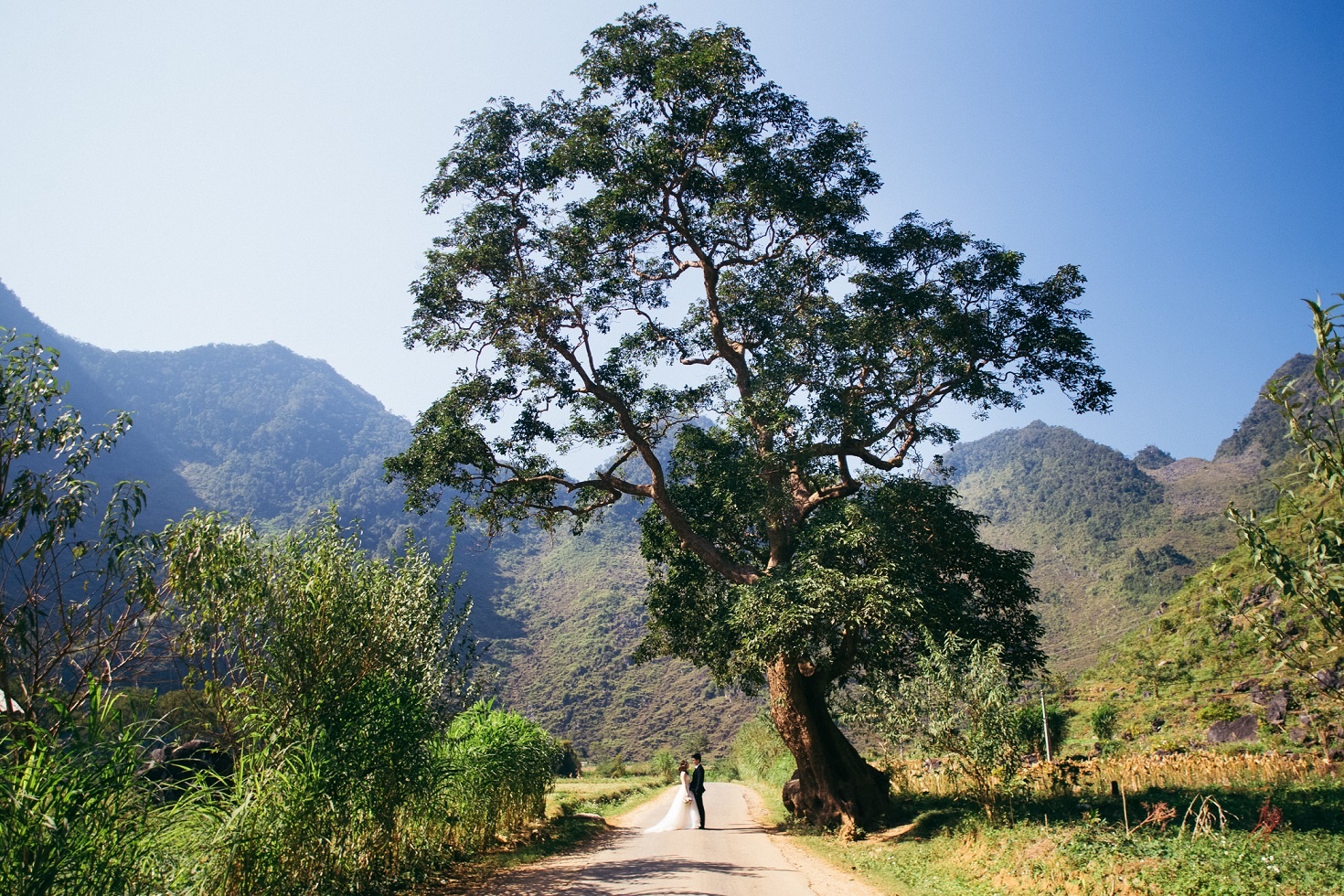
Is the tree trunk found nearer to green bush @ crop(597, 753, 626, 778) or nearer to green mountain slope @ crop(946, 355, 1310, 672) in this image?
green bush @ crop(597, 753, 626, 778)

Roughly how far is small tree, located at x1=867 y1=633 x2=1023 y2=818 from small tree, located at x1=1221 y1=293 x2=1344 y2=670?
19.8ft

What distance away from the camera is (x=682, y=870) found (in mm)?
9875

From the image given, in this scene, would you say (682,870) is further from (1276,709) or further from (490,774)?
(1276,709)

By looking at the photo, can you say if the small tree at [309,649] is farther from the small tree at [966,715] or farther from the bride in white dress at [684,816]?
the bride in white dress at [684,816]

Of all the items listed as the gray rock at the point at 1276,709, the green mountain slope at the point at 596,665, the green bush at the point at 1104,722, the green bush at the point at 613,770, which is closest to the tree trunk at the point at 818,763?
the green bush at the point at 1104,722

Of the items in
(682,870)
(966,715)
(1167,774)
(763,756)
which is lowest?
(763,756)

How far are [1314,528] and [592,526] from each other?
115 metres

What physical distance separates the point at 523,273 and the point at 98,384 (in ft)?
504

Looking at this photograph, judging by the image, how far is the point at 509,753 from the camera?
12.6 m

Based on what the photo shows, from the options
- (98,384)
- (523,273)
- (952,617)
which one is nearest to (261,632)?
(523,273)

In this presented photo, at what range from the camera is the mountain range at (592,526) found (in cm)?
7000

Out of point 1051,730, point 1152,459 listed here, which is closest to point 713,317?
point 1051,730

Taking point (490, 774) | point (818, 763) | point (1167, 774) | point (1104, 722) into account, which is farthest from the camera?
point (1104, 722)

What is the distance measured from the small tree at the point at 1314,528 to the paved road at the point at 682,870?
606 centimetres
